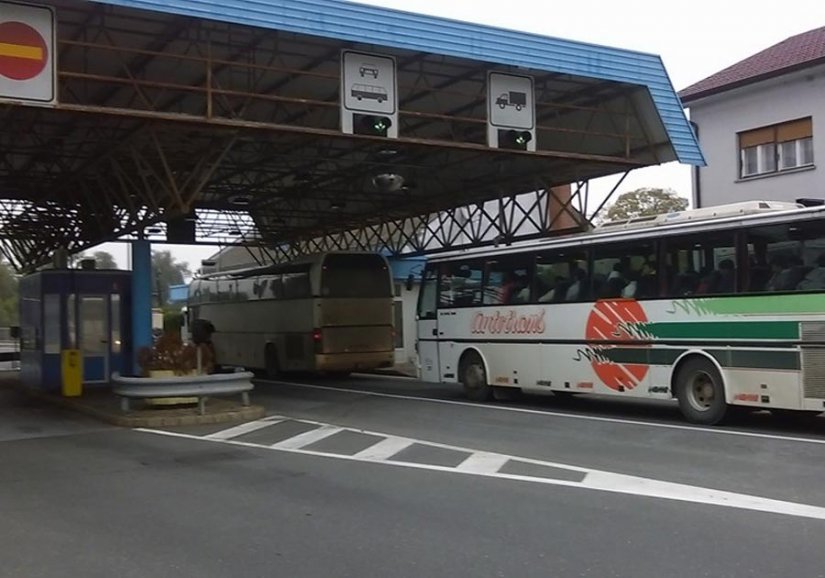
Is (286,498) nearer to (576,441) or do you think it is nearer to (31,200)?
(576,441)

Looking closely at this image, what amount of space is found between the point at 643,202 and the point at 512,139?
45.3 m

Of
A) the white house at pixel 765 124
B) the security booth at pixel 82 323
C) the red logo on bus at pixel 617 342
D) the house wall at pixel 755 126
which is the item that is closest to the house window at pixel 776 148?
the white house at pixel 765 124

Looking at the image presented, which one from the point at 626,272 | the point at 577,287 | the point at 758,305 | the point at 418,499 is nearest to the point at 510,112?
the point at 577,287

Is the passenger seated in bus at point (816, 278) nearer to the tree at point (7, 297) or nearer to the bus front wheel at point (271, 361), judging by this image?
the bus front wheel at point (271, 361)

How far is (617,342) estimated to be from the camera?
49.6 ft

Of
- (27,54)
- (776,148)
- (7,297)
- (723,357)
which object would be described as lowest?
(723,357)

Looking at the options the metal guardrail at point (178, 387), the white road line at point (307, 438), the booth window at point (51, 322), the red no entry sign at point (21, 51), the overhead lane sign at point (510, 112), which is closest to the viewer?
Result: the white road line at point (307, 438)

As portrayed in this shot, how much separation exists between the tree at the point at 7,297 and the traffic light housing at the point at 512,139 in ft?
158

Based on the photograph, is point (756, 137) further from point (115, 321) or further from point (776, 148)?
point (115, 321)

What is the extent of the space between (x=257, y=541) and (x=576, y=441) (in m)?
6.23

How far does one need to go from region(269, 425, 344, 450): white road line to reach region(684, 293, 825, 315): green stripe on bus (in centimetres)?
583

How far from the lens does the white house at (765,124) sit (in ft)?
73.7

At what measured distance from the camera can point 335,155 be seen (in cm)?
2248

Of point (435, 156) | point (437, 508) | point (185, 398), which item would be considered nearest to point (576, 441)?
point (437, 508)
